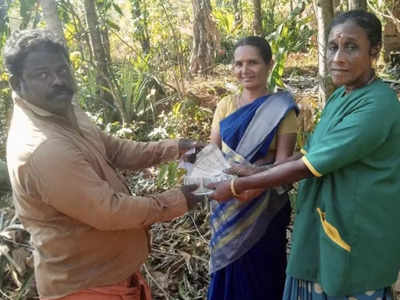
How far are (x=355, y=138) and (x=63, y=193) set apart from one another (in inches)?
41.9

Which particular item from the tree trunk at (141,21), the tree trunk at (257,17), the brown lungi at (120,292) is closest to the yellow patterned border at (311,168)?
the brown lungi at (120,292)

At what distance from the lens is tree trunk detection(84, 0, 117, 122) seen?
4750 millimetres

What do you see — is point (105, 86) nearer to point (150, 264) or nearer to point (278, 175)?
point (150, 264)

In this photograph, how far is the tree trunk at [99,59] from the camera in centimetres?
475

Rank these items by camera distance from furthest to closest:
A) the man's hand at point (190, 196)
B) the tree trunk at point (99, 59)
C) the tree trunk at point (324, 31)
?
1. the tree trunk at point (99, 59)
2. the tree trunk at point (324, 31)
3. the man's hand at point (190, 196)

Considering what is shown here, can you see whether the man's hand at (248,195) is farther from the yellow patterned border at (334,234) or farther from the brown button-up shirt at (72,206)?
the yellow patterned border at (334,234)

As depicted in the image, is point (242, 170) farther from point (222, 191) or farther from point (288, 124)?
point (288, 124)

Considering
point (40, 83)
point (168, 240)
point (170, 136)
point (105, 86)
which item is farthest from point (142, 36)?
point (40, 83)

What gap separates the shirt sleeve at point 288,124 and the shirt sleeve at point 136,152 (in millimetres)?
594

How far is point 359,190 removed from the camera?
1.46 metres

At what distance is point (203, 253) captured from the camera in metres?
3.08

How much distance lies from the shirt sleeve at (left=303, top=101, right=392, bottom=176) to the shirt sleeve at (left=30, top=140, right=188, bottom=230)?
74 cm

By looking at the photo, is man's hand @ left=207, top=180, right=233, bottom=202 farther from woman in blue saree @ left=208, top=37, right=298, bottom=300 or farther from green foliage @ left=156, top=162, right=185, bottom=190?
green foliage @ left=156, top=162, right=185, bottom=190

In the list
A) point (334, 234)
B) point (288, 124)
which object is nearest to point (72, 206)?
point (334, 234)
